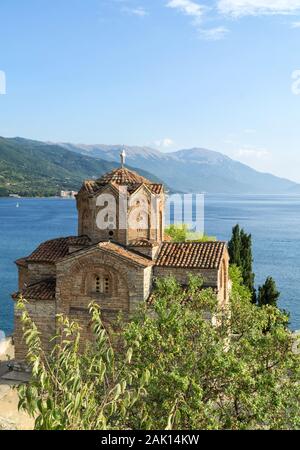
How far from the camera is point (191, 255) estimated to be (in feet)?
69.2

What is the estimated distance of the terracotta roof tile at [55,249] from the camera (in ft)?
72.1

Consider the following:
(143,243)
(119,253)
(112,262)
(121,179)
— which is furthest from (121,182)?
(112,262)

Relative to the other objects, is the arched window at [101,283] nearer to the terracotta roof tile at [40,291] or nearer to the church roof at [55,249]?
the terracotta roof tile at [40,291]

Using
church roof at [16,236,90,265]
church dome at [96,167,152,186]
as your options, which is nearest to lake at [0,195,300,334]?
church roof at [16,236,90,265]

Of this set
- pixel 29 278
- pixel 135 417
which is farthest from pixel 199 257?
pixel 135 417

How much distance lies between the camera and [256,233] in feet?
358

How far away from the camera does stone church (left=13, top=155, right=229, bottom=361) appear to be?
65.3 ft

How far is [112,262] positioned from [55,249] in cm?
443

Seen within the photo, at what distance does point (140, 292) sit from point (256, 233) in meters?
92.8

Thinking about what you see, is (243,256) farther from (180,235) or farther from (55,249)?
(55,249)

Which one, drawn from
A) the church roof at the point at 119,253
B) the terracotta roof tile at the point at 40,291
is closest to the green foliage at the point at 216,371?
the church roof at the point at 119,253

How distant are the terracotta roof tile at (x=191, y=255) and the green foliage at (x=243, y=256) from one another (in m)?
14.3
